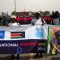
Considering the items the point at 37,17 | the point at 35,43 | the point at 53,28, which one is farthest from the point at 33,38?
the point at 37,17

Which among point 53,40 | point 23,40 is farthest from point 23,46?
point 53,40

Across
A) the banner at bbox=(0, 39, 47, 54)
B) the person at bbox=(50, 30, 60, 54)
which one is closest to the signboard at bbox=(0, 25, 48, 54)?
the banner at bbox=(0, 39, 47, 54)

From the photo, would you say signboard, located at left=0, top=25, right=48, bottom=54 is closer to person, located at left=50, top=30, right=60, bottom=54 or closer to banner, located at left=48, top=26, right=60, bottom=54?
banner, located at left=48, top=26, right=60, bottom=54

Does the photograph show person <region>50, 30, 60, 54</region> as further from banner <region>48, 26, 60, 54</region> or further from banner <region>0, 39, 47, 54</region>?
banner <region>0, 39, 47, 54</region>

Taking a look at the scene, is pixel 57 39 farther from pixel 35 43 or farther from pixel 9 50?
pixel 9 50

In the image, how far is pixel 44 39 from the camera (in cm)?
1100

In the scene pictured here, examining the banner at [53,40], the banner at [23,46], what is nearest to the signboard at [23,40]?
the banner at [23,46]

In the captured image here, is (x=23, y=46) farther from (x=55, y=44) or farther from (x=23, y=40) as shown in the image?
(x=55, y=44)

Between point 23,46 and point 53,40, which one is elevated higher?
point 53,40

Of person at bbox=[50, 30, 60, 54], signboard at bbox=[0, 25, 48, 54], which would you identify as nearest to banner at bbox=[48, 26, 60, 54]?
person at bbox=[50, 30, 60, 54]

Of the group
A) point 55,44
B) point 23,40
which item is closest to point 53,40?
point 55,44

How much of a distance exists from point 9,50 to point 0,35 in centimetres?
81

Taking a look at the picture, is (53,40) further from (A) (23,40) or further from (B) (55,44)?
(A) (23,40)

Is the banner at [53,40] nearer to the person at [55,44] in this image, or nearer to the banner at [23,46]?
the person at [55,44]
